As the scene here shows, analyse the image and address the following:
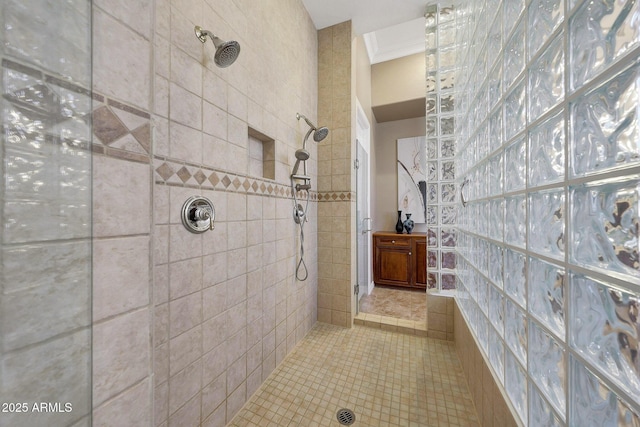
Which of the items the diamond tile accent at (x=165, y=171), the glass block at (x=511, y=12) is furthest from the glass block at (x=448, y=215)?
the diamond tile accent at (x=165, y=171)

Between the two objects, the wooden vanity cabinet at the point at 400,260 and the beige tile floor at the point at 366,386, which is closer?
the beige tile floor at the point at 366,386

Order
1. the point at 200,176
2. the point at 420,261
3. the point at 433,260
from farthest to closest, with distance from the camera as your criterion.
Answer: the point at 420,261 → the point at 433,260 → the point at 200,176

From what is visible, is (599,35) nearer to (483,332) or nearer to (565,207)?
(565,207)

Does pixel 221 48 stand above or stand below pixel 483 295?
above

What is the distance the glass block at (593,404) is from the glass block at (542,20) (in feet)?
2.42

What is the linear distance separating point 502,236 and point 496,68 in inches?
24.9

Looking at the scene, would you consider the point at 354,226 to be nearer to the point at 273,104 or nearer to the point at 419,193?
the point at 273,104

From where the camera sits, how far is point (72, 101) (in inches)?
16.2

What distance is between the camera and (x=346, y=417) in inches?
46.5

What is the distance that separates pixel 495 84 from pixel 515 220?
545mm

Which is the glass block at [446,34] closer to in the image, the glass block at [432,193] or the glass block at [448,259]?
the glass block at [432,193]

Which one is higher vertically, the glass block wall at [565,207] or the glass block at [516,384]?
the glass block wall at [565,207]

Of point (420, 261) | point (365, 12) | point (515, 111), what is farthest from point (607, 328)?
point (420, 261)

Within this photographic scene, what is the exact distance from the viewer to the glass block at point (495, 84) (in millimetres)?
857
